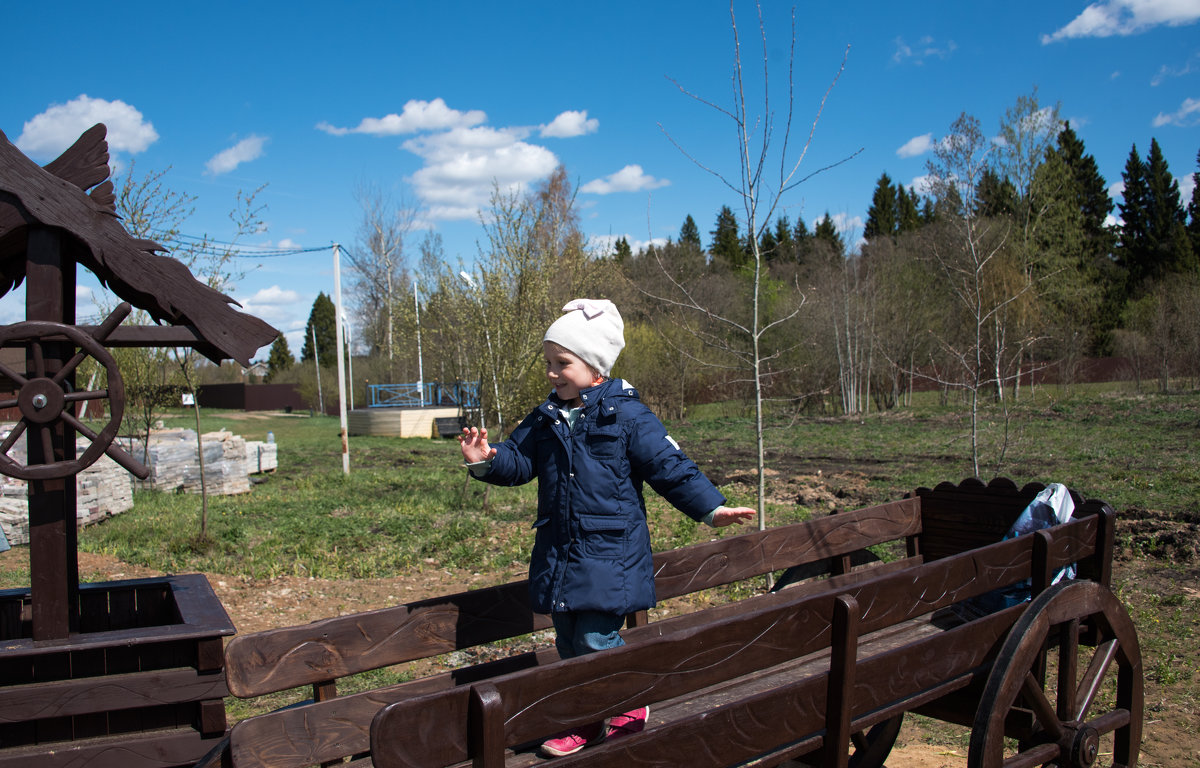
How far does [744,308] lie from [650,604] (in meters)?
28.9

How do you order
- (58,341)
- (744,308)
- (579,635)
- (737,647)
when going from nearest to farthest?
(737,647), (579,635), (58,341), (744,308)

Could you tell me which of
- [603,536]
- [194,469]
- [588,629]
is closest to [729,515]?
[603,536]

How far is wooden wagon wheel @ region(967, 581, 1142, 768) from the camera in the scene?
236 cm

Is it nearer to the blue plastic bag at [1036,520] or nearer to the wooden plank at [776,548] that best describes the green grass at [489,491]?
the wooden plank at [776,548]

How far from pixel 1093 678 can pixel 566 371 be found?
2.32 meters

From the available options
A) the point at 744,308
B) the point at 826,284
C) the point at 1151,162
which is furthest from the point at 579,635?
the point at 1151,162

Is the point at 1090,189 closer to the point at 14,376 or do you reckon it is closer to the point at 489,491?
the point at 489,491

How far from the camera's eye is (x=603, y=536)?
2.44 meters

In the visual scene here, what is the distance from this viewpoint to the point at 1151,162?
43406 millimetres

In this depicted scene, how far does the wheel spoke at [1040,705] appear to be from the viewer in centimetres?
253

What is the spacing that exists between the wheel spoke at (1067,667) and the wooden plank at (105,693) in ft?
9.75

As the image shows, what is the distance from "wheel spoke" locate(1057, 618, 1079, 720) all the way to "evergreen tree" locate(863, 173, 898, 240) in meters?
56.4

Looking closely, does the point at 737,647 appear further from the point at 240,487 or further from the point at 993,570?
the point at 240,487

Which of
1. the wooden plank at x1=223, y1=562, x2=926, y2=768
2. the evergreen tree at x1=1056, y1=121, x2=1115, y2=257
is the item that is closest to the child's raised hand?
the wooden plank at x1=223, y1=562, x2=926, y2=768
